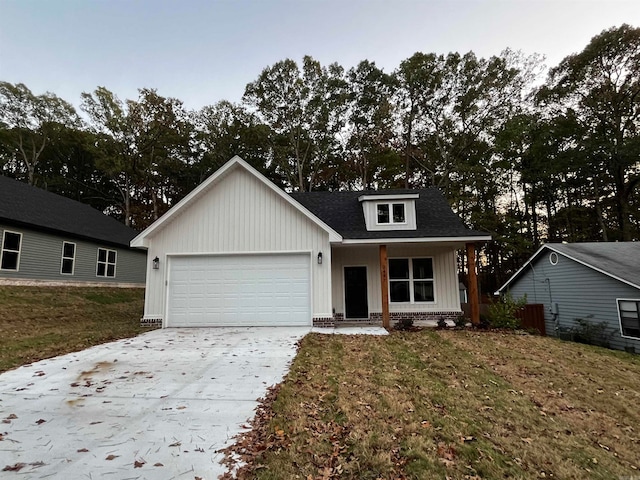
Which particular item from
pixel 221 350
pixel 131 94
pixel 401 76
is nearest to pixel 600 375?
pixel 221 350

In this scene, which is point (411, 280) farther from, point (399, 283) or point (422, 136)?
point (422, 136)

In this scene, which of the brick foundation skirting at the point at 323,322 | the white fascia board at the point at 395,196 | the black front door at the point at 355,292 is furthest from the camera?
the black front door at the point at 355,292

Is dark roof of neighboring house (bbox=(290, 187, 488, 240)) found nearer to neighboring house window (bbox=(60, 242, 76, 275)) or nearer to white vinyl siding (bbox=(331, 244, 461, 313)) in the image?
white vinyl siding (bbox=(331, 244, 461, 313))

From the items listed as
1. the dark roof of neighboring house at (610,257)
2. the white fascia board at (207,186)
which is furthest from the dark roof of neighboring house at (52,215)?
the dark roof of neighboring house at (610,257)

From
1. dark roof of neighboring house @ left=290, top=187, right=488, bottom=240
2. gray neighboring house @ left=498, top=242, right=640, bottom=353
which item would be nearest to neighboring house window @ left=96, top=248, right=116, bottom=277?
dark roof of neighboring house @ left=290, top=187, right=488, bottom=240

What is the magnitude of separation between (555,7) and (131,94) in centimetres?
2795

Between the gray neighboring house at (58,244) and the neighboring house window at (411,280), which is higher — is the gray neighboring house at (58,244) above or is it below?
above

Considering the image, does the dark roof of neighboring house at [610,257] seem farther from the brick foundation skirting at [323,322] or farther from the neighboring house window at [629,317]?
the brick foundation skirting at [323,322]

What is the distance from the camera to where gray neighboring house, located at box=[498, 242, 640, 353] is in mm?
12039

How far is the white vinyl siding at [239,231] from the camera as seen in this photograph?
1038 cm

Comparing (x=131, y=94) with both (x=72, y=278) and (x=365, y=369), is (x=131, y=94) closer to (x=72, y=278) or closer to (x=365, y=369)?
(x=72, y=278)

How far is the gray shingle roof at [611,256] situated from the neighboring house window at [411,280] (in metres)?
6.67

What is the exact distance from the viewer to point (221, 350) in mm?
7109

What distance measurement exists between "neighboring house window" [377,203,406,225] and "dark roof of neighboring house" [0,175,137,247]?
45.7ft
